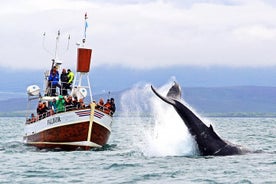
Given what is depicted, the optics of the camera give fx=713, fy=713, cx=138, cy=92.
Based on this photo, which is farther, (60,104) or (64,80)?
(64,80)

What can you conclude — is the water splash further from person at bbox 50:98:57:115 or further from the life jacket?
person at bbox 50:98:57:115

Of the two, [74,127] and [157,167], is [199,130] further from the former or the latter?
[74,127]

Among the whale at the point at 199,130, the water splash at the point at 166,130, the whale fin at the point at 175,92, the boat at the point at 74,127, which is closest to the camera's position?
the whale at the point at 199,130

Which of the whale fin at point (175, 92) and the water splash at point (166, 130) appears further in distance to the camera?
the water splash at point (166, 130)

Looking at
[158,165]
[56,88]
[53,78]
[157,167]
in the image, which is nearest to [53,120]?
[53,78]

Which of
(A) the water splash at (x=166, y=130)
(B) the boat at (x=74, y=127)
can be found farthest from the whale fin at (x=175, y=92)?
(B) the boat at (x=74, y=127)

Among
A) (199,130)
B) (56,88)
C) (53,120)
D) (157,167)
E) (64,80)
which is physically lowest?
(157,167)

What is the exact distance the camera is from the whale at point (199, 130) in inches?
712

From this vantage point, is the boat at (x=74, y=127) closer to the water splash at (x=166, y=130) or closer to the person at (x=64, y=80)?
the person at (x=64, y=80)

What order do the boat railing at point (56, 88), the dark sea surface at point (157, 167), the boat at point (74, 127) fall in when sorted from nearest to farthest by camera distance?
the dark sea surface at point (157, 167)
the boat at point (74, 127)
the boat railing at point (56, 88)

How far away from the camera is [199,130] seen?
1836 centimetres

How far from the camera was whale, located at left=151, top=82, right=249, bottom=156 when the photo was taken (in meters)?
18.1

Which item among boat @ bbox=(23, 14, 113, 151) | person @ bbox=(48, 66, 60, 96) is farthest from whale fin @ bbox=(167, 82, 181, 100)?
person @ bbox=(48, 66, 60, 96)

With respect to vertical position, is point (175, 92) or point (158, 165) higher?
point (175, 92)
